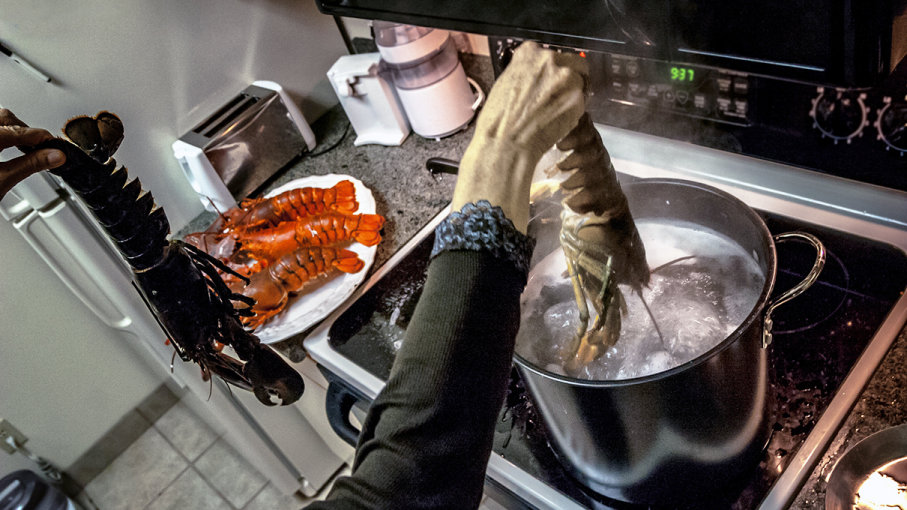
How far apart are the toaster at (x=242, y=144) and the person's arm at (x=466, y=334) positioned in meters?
1.03

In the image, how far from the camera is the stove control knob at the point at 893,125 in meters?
0.85

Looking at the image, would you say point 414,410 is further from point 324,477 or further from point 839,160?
point 324,477

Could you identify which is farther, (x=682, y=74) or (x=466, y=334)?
(x=682, y=74)

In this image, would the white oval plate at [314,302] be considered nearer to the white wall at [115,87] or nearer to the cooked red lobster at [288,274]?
the cooked red lobster at [288,274]

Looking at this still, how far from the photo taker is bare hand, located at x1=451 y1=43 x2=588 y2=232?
60 cm

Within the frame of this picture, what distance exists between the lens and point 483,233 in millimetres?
564

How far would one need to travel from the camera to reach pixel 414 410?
541 millimetres

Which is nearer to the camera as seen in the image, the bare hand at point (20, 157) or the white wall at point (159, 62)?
the bare hand at point (20, 157)

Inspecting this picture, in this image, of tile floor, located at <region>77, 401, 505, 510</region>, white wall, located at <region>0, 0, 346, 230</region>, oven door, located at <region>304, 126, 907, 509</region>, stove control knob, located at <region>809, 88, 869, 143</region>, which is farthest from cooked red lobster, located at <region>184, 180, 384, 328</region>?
tile floor, located at <region>77, 401, 505, 510</region>

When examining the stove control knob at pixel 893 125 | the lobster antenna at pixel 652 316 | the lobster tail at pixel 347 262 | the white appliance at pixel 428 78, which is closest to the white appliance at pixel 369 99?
the white appliance at pixel 428 78

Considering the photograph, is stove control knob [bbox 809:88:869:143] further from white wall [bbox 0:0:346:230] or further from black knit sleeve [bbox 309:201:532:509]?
white wall [bbox 0:0:346:230]

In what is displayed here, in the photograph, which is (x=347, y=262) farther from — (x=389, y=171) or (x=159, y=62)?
(x=159, y=62)

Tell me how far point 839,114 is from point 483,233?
659 millimetres

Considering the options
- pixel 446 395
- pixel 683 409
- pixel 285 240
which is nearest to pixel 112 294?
pixel 285 240
